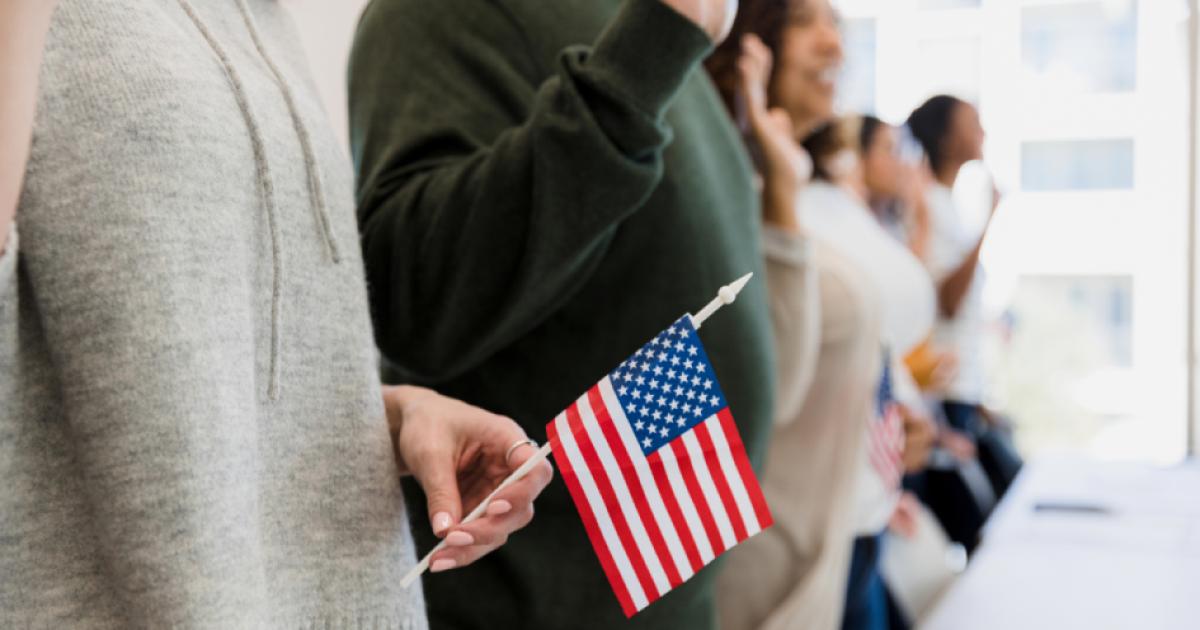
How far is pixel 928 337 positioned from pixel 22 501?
115 inches

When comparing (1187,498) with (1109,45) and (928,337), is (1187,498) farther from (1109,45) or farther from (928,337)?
(1109,45)

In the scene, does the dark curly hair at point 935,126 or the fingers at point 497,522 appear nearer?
the fingers at point 497,522

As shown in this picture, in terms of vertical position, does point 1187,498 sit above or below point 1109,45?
below

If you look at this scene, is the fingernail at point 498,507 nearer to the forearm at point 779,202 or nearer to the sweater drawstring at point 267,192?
the sweater drawstring at point 267,192

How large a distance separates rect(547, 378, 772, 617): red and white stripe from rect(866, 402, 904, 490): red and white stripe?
1221mm

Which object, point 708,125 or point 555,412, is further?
point 708,125

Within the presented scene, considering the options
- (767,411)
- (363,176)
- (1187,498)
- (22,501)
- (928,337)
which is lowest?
(1187,498)

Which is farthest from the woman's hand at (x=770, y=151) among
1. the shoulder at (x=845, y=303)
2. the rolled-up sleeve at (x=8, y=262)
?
the rolled-up sleeve at (x=8, y=262)

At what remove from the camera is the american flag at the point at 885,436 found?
1.92 metres

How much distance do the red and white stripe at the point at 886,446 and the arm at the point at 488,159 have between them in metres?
1.03

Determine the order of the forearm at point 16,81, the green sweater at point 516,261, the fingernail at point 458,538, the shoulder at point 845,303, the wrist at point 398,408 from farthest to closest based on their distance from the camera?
the shoulder at point 845,303 → the green sweater at point 516,261 → the wrist at point 398,408 → the fingernail at point 458,538 → the forearm at point 16,81

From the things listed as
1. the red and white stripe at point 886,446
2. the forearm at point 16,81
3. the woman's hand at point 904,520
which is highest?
the forearm at point 16,81

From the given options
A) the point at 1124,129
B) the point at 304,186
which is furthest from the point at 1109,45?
the point at 304,186

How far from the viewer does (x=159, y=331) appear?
54 centimetres
